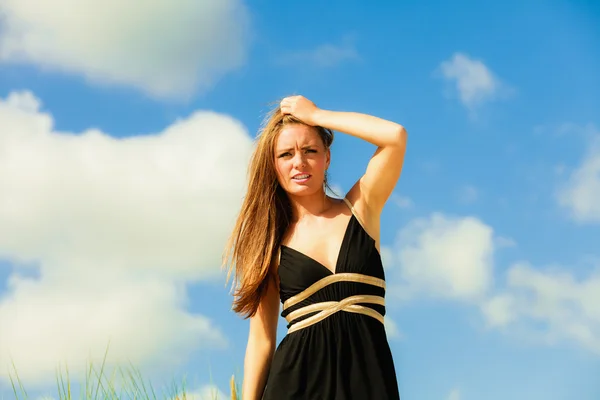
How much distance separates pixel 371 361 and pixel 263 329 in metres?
0.65

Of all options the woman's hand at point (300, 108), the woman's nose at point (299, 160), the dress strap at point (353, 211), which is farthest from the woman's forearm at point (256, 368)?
the woman's hand at point (300, 108)

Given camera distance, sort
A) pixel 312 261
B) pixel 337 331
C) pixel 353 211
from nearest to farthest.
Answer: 1. pixel 337 331
2. pixel 312 261
3. pixel 353 211

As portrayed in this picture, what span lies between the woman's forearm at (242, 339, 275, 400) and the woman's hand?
1.08m

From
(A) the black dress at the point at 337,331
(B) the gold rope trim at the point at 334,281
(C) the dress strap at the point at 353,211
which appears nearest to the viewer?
(A) the black dress at the point at 337,331

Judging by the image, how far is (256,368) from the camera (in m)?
3.56

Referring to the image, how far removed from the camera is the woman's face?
3504 millimetres

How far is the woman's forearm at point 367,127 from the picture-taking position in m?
3.32

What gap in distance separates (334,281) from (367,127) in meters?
0.69

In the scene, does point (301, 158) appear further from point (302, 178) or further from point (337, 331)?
point (337, 331)

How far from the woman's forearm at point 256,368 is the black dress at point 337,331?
15cm

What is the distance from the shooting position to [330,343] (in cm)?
324

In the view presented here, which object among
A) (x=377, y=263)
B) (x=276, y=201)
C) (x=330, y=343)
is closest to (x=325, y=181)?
Answer: (x=276, y=201)

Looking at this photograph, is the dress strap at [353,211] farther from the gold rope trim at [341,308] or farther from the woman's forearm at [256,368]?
the woman's forearm at [256,368]

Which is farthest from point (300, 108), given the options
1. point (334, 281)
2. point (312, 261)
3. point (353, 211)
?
point (334, 281)
